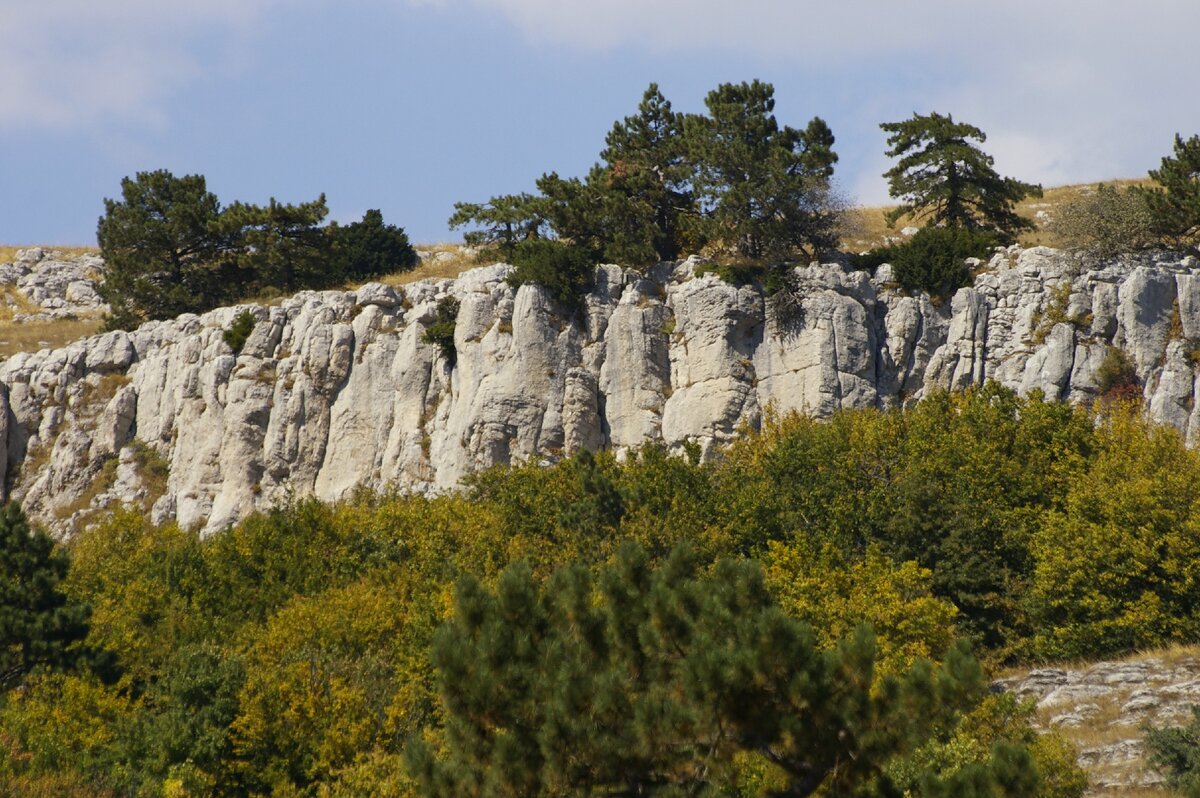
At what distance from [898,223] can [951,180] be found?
12.2m

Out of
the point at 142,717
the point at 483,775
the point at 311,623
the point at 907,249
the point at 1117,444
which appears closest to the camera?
the point at 483,775

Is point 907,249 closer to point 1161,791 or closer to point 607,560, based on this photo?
point 607,560

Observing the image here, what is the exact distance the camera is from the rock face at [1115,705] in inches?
1227

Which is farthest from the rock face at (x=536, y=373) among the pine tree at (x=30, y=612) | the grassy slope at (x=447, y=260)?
the pine tree at (x=30, y=612)

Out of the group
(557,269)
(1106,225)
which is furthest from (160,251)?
(1106,225)

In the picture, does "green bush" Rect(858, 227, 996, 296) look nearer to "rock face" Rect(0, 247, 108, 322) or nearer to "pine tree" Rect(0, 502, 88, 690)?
"pine tree" Rect(0, 502, 88, 690)

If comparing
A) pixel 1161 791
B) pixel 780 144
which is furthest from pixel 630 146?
pixel 1161 791

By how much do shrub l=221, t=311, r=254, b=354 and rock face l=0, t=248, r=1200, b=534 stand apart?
0.35 m

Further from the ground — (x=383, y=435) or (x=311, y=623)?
(x=383, y=435)

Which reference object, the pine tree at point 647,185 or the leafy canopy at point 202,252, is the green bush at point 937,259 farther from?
the leafy canopy at point 202,252

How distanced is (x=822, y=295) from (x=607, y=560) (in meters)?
15.9

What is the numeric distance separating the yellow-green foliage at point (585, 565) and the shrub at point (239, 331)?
10.7 metres

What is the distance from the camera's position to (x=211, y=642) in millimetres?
42219

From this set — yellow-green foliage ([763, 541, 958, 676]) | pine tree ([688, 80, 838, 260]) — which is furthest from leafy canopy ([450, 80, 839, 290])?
yellow-green foliage ([763, 541, 958, 676])
